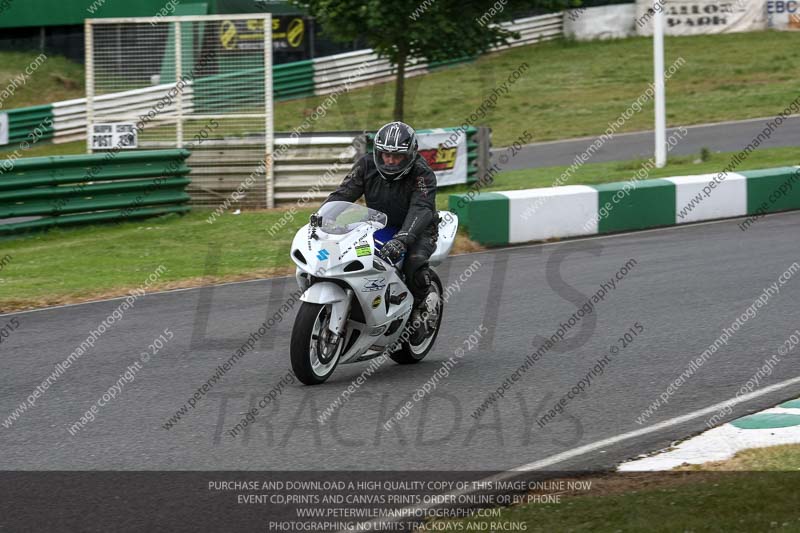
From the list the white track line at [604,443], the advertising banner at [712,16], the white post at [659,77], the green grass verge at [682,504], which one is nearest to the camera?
the green grass verge at [682,504]

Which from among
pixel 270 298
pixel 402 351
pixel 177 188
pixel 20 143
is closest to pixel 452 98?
pixel 20 143

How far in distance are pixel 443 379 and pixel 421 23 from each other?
39.7ft

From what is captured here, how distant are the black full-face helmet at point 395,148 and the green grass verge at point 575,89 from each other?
2002cm

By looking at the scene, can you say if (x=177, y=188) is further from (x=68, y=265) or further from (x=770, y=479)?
(x=770, y=479)

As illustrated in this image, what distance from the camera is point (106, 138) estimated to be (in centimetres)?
1778

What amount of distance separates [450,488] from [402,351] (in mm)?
3036

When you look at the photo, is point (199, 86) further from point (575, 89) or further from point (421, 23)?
point (575, 89)

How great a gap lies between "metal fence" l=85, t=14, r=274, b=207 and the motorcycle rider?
9.87m

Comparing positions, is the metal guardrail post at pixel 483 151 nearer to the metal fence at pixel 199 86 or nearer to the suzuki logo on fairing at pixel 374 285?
the metal fence at pixel 199 86

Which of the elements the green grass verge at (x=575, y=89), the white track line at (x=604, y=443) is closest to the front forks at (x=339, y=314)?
the white track line at (x=604, y=443)

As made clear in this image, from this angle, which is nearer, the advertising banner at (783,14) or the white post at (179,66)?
the white post at (179,66)

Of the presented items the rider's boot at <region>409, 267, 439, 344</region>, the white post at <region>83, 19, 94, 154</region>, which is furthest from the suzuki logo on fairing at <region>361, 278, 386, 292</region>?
the white post at <region>83, 19, 94, 154</region>

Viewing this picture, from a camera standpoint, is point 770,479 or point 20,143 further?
point 20,143

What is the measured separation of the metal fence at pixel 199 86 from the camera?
58.6 feet
